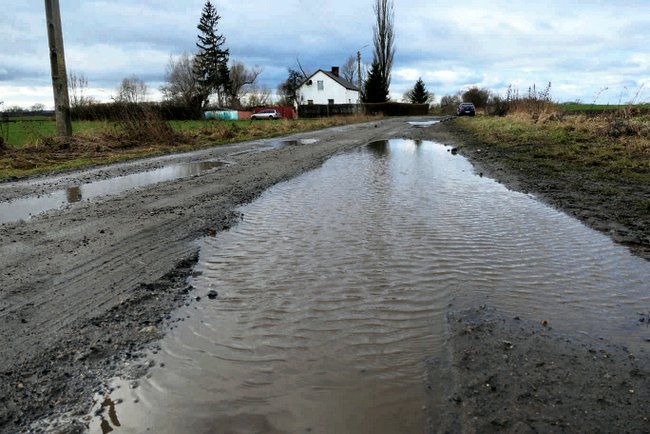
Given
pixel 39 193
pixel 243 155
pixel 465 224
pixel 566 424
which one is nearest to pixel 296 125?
pixel 243 155

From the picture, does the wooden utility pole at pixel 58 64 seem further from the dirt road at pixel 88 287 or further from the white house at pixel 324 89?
the white house at pixel 324 89

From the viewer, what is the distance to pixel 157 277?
14.4ft

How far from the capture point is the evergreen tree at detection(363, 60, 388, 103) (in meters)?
72.4

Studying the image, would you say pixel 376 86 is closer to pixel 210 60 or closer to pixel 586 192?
pixel 210 60

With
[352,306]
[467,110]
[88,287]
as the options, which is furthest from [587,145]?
[467,110]

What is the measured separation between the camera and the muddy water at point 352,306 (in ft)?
8.57

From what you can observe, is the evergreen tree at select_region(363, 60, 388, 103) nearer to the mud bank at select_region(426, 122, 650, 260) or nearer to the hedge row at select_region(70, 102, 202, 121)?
the hedge row at select_region(70, 102, 202, 121)

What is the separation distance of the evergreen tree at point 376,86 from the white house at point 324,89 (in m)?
7.91

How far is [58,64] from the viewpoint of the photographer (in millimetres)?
18375

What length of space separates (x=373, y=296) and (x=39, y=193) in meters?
7.46

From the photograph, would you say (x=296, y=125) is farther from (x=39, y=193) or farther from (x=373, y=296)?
(x=373, y=296)

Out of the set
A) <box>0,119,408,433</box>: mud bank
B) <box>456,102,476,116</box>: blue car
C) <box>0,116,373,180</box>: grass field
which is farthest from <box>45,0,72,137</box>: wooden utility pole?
<box>456,102,476,116</box>: blue car

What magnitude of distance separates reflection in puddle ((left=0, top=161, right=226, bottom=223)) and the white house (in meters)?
69.7

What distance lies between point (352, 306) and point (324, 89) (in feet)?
262
